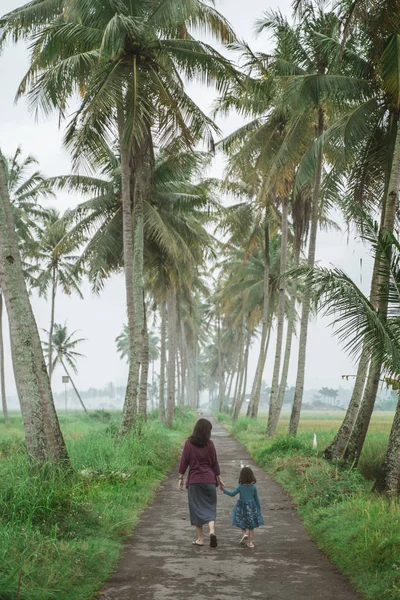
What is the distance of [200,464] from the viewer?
784cm

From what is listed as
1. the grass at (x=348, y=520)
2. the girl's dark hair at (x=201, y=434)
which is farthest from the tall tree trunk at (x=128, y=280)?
the girl's dark hair at (x=201, y=434)

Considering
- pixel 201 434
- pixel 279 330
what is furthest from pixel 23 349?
pixel 279 330

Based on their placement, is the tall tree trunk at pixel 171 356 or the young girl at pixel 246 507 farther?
the tall tree trunk at pixel 171 356

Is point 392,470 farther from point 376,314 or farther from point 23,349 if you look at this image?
point 23,349

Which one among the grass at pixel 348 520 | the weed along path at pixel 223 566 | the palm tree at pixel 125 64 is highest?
the palm tree at pixel 125 64

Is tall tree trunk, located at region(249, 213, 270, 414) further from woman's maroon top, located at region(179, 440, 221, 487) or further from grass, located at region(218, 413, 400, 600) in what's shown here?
woman's maroon top, located at region(179, 440, 221, 487)

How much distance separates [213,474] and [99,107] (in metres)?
8.04

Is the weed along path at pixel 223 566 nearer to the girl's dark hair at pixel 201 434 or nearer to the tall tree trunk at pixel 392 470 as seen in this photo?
the girl's dark hair at pixel 201 434

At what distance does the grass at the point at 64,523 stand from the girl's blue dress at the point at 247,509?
4.81 feet

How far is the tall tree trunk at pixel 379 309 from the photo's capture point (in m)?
10.1

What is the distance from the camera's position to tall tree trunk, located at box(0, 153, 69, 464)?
28.4ft

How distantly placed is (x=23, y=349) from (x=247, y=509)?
12.1ft

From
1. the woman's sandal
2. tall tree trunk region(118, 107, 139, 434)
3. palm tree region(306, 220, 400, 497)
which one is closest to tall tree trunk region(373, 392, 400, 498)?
palm tree region(306, 220, 400, 497)

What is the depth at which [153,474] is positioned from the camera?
12.9 m
